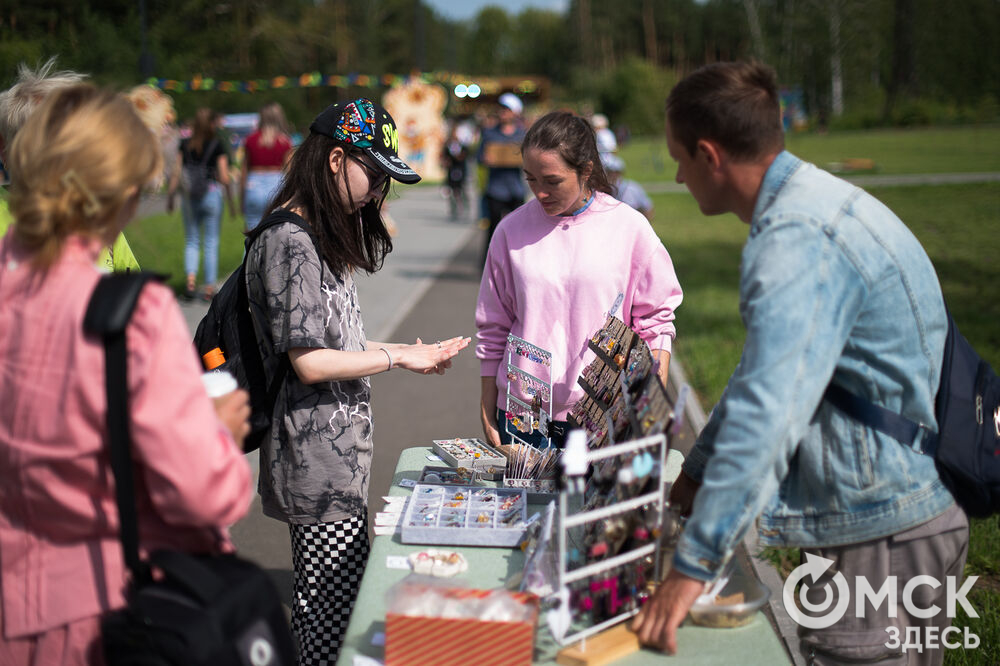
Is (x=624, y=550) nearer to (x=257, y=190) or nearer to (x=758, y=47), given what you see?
(x=257, y=190)

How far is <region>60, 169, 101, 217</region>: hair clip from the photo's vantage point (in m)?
1.52

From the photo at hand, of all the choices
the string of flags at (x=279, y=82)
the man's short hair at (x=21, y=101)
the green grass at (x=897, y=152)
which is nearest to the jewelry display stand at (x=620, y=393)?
the man's short hair at (x=21, y=101)

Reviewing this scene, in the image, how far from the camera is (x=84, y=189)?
1.53 m

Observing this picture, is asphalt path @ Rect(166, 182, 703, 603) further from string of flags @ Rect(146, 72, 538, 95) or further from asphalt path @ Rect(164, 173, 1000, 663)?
string of flags @ Rect(146, 72, 538, 95)

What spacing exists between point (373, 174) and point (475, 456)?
3.23 feet

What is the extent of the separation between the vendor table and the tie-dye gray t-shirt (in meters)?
0.39

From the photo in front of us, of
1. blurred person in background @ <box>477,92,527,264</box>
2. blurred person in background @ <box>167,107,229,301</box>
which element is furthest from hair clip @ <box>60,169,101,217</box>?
blurred person in background @ <box>477,92,527,264</box>

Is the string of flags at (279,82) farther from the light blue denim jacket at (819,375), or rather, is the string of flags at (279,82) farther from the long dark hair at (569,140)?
the light blue denim jacket at (819,375)

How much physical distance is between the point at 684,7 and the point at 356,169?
9405 cm

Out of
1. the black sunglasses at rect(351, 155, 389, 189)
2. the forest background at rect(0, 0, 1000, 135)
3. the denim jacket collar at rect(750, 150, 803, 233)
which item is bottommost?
the denim jacket collar at rect(750, 150, 803, 233)

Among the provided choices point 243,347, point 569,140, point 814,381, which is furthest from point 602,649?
point 569,140

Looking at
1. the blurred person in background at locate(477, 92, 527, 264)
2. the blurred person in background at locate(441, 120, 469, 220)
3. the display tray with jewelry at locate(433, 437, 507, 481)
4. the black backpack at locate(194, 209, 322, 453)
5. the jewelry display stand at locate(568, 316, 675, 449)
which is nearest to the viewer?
the jewelry display stand at locate(568, 316, 675, 449)

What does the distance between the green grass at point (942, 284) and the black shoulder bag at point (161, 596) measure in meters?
2.75

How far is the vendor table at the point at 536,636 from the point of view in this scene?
1887 millimetres
